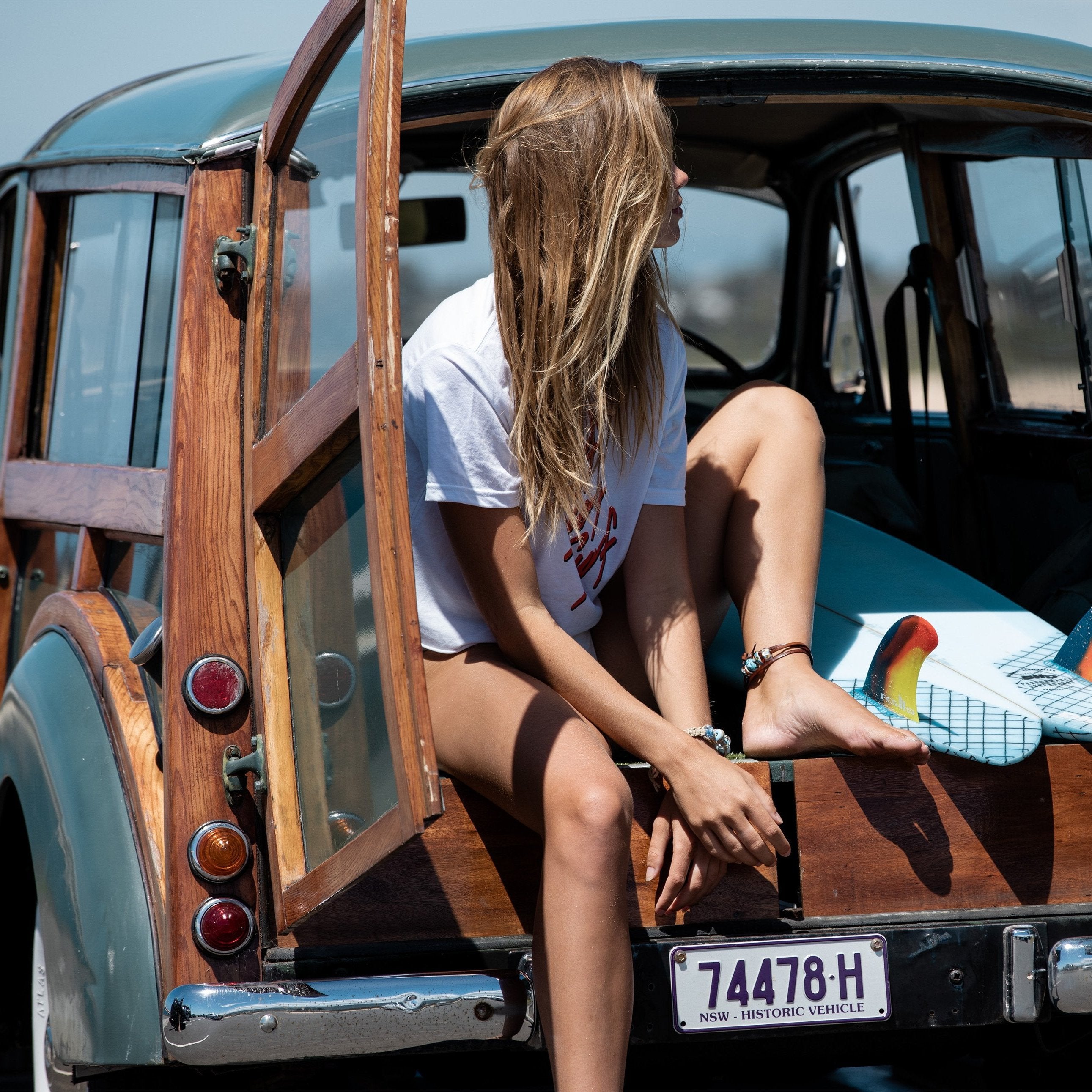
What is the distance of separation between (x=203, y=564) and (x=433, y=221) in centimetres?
252

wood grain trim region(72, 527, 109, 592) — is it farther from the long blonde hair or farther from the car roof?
the long blonde hair

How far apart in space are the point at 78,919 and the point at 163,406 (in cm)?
89

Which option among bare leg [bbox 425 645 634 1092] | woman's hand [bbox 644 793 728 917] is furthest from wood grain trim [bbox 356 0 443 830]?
woman's hand [bbox 644 793 728 917]

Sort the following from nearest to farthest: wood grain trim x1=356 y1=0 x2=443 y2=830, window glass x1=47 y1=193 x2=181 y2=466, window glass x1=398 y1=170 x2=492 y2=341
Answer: wood grain trim x1=356 y1=0 x2=443 y2=830 → window glass x1=47 y1=193 x2=181 y2=466 → window glass x1=398 y1=170 x2=492 y2=341

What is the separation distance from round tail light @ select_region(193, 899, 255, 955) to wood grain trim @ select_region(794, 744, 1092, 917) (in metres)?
0.87

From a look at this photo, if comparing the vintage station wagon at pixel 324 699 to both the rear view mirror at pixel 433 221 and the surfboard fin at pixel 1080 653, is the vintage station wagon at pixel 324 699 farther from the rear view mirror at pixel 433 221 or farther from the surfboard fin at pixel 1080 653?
the rear view mirror at pixel 433 221

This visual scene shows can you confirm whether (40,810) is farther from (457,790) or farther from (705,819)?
(705,819)

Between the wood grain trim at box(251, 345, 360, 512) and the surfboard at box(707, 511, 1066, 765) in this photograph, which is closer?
the wood grain trim at box(251, 345, 360, 512)

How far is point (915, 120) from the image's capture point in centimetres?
361

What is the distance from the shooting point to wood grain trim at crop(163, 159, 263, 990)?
1.86m

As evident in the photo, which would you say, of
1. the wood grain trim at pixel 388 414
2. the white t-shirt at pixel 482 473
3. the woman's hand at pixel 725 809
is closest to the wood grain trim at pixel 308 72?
the wood grain trim at pixel 388 414

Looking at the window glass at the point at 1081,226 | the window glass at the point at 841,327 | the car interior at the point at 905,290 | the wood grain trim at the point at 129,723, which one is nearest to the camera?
the wood grain trim at the point at 129,723

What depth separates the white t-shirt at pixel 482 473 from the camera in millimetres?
1933

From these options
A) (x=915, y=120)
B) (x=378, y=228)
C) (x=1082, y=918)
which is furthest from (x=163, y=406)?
(x=915, y=120)
